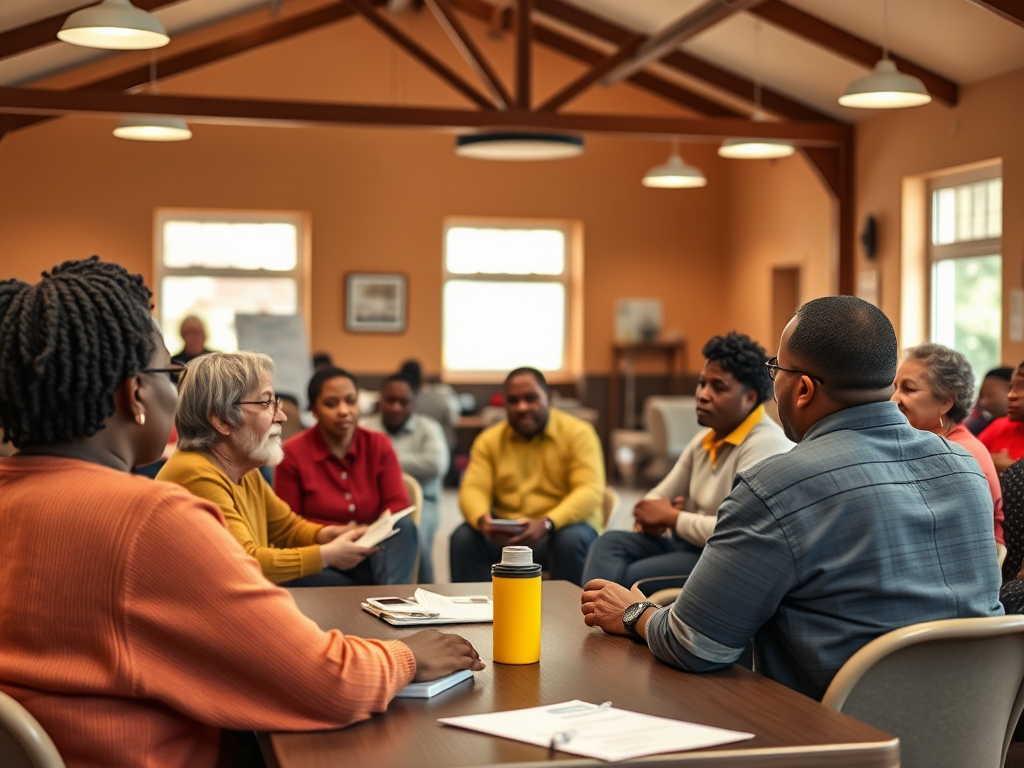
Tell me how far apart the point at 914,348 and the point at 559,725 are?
2152 mm

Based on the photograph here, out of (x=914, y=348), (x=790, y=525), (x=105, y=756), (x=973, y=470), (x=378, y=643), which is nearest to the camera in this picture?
(x=105, y=756)

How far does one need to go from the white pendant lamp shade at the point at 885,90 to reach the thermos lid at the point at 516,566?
16.3 ft

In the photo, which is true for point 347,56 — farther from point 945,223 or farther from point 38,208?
point 945,223

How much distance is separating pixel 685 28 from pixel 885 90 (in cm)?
239

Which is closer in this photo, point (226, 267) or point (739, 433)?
point (739, 433)

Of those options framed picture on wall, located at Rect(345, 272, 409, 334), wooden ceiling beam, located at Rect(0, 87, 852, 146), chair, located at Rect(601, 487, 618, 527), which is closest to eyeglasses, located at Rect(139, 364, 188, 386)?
chair, located at Rect(601, 487, 618, 527)

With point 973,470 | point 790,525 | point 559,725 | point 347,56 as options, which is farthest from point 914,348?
point 347,56

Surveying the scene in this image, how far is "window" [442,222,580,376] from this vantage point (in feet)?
40.0

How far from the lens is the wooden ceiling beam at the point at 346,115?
8.31 m

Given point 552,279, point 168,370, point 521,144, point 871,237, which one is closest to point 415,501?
point 168,370

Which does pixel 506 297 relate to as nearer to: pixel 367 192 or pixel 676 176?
pixel 367 192

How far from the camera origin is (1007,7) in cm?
635

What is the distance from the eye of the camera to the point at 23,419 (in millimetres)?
1511

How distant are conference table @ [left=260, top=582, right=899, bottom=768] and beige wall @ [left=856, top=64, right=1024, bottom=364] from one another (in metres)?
6.48
